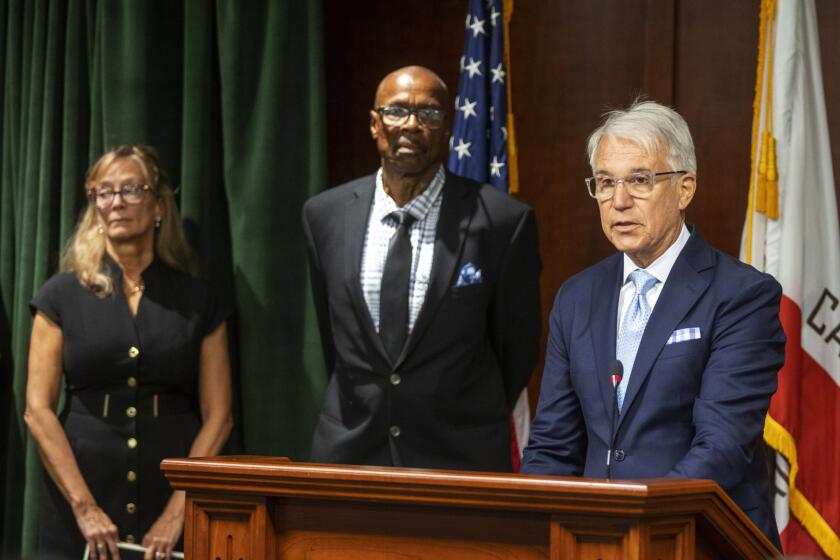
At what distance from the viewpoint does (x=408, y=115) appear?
361 cm

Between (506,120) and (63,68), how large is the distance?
5.87ft

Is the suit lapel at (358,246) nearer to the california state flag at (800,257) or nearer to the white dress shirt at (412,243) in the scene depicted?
the white dress shirt at (412,243)

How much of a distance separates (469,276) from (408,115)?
1.68 feet

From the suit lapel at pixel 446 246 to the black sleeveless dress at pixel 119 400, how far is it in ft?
3.09

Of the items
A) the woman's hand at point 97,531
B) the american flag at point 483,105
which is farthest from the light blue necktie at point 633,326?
the woman's hand at point 97,531

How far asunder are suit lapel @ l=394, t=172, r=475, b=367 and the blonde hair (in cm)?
107

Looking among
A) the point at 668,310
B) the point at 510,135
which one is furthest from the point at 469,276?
the point at 668,310

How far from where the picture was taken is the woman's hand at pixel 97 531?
152 inches

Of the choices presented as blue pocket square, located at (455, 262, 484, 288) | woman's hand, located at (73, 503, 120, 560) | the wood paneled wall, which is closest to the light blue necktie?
blue pocket square, located at (455, 262, 484, 288)

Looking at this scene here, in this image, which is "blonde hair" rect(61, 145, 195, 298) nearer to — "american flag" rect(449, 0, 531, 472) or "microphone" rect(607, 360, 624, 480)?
"american flag" rect(449, 0, 531, 472)

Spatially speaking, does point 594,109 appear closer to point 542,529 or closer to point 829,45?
point 829,45

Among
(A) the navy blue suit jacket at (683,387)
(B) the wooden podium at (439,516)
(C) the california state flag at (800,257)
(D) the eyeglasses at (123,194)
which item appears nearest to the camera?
(B) the wooden podium at (439,516)

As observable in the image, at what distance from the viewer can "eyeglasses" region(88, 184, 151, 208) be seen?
13.5ft

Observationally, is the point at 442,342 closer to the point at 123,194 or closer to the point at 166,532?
the point at 166,532
